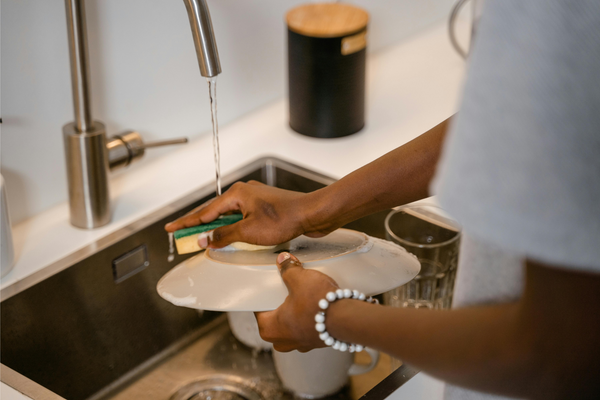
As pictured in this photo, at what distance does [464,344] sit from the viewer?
1.47 ft

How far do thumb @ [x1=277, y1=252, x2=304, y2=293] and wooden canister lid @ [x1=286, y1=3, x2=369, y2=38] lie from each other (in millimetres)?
567

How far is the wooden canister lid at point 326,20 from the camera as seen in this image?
1.19 meters

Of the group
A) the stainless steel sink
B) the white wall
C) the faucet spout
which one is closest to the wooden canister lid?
the white wall

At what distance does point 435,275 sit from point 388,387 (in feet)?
1.02

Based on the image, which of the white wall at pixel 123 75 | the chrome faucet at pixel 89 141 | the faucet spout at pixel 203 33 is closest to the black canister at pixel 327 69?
the white wall at pixel 123 75

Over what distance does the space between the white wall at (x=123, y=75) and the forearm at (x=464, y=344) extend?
71 centimetres

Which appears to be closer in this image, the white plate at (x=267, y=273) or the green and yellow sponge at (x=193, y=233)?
the white plate at (x=267, y=273)

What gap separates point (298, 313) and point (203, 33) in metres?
0.37

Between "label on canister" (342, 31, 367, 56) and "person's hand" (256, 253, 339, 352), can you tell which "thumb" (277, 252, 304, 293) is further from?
"label on canister" (342, 31, 367, 56)

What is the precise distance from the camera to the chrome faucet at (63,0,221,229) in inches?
30.6

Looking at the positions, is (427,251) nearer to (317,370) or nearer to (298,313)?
(317,370)

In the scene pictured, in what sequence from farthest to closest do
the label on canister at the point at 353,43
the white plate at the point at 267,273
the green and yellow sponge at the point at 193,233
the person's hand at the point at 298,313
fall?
the label on canister at the point at 353,43
the green and yellow sponge at the point at 193,233
the white plate at the point at 267,273
the person's hand at the point at 298,313

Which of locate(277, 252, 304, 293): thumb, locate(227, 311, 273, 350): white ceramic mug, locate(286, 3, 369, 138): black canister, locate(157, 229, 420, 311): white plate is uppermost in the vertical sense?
locate(286, 3, 369, 138): black canister

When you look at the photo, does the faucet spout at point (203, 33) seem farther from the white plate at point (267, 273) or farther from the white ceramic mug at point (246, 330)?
the white ceramic mug at point (246, 330)
